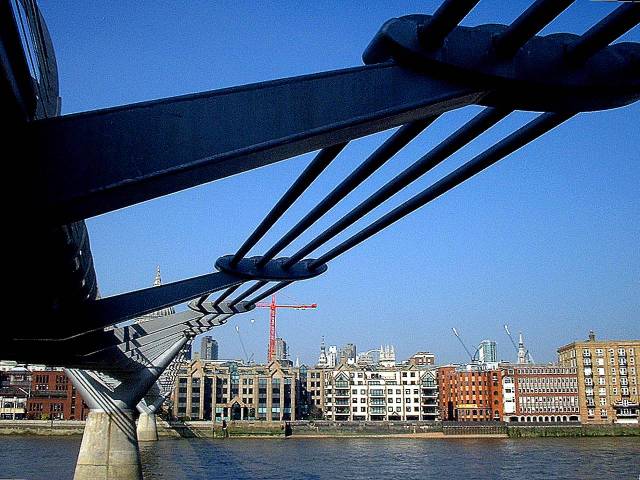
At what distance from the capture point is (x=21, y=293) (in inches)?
497

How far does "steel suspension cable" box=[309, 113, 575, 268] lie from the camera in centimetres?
552

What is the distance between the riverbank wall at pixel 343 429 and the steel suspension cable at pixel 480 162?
86322 millimetres

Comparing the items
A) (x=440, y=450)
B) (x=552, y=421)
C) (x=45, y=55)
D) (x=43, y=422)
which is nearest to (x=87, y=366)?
(x=45, y=55)

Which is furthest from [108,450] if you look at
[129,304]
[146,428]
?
[146,428]

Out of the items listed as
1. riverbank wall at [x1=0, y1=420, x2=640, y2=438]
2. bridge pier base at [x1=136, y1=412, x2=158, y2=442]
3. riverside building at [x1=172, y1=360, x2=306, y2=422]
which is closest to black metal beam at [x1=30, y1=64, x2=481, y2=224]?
bridge pier base at [x1=136, y1=412, x2=158, y2=442]

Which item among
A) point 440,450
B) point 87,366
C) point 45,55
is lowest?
point 440,450

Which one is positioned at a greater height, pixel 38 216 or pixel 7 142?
pixel 7 142

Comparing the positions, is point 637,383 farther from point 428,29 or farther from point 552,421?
point 428,29

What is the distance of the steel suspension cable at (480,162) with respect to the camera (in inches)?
217

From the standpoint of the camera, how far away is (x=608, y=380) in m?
104

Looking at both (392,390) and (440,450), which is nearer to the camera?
(440,450)

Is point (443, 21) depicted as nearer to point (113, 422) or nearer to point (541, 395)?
point (113, 422)

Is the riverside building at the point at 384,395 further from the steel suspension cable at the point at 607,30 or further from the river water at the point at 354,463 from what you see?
the steel suspension cable at the point at 607,30

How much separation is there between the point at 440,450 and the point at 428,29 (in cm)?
6515
